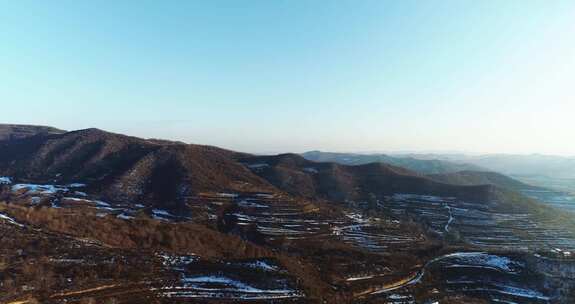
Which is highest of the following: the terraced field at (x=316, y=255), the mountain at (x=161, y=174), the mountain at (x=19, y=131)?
the mountain at (x=19, y=131)

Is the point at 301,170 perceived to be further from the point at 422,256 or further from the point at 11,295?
the point at 11,295

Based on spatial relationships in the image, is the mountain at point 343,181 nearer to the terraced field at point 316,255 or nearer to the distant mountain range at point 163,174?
the distant mountain range at point 163,174

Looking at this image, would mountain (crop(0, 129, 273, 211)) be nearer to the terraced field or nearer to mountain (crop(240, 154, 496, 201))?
the terraced field

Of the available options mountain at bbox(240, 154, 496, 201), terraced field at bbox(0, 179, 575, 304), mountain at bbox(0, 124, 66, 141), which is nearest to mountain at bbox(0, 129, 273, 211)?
terraced field at bbox(0, 179, 575, 304)

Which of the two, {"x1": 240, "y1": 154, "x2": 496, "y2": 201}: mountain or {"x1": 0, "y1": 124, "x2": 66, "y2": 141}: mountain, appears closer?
{"x1": 240, "y1": 154, "x2": 496, "y2": 201}: mountain

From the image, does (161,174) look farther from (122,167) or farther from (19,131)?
(19,131)

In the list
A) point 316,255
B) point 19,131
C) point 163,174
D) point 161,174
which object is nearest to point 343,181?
point 163,174

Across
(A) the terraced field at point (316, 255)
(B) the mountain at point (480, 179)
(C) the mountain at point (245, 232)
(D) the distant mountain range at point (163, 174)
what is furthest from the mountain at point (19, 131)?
(B) the mountain at point (480, 179)
